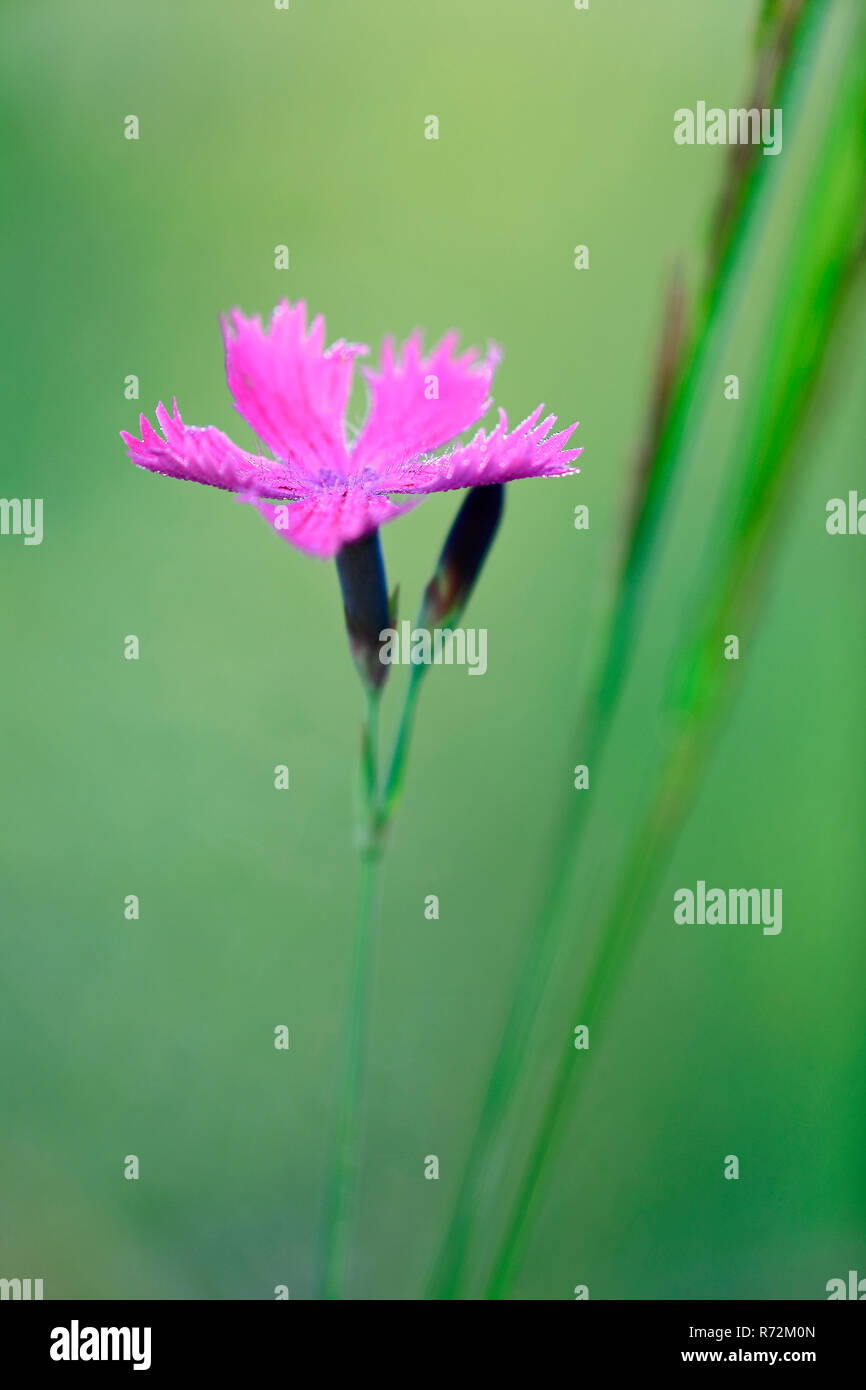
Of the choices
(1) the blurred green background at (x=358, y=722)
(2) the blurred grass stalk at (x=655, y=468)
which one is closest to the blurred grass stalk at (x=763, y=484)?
(2) the blurred grass stalk at (x=655, y=468)

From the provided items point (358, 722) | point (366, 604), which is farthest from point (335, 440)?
point (358, 722)

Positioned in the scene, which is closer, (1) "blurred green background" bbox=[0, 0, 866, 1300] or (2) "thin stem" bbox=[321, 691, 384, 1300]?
(2) "thin stem" bbox=[321, 691, 384, 1300]

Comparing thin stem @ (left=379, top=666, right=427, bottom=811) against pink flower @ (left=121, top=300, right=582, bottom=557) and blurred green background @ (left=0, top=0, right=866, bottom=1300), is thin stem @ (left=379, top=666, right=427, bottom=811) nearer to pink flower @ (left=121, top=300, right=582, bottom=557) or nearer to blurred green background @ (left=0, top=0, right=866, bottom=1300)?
pink flower @ (left=121, top=300, right=582, bottom=557)

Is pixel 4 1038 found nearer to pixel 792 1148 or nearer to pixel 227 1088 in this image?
pixel 227 1088

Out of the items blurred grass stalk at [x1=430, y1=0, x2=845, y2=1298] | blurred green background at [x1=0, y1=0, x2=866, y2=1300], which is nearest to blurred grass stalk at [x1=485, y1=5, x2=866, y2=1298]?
blurred grass stalk at [x1=430, y1=0, x2=845, y2=1298]

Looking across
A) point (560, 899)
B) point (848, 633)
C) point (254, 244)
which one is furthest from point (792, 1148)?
point (254, 244)
